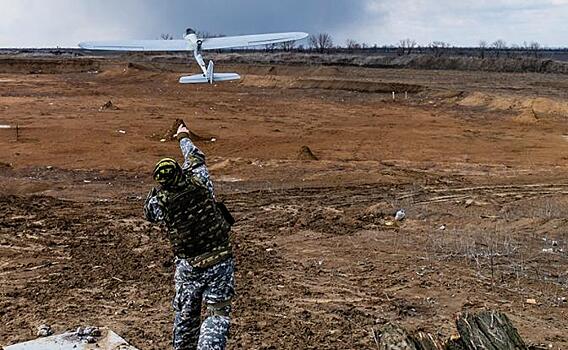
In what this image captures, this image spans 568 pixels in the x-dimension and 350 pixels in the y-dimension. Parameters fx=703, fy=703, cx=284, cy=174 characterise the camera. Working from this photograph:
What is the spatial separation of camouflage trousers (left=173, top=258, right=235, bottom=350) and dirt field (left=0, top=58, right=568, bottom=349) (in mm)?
1290

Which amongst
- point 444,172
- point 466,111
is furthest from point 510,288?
point 466,111

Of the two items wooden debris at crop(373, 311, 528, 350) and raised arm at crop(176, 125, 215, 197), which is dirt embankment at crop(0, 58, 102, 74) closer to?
raised arm at crop(176, 125, 215, 197)

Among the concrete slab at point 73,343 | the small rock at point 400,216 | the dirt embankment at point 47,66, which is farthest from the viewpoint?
the dirt embankment at point 47,66

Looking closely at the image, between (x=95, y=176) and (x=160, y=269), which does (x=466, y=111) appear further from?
(x=160, y=269)

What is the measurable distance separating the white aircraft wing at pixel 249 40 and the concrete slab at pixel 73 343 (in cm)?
1408

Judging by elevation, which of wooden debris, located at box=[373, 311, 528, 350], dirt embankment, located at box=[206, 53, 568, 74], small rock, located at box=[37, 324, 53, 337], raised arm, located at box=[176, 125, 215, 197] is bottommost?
small rock, located at box=[37, 324, 53, 337]

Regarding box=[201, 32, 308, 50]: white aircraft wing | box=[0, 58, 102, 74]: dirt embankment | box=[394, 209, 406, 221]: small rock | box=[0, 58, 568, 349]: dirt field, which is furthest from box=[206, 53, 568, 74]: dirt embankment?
box=[394, 209, 406, 221]: small rock

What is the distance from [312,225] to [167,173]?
6447mm

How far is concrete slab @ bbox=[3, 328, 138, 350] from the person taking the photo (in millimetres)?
6113

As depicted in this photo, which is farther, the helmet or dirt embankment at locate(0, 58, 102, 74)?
dirt embankment at locate(0, 58, 102, 74)

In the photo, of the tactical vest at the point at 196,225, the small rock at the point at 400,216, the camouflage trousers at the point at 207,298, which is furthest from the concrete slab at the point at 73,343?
the small rock at the point at 400,216

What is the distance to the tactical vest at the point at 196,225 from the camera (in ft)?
16.2

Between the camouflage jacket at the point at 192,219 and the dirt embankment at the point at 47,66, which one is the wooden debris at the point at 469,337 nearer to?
the camouflage jacket at the point at 192,219

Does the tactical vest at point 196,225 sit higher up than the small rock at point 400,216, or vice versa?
the tactical vest at point 196,225
